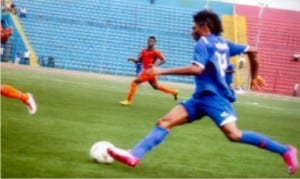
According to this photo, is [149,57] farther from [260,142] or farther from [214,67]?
[214,67]

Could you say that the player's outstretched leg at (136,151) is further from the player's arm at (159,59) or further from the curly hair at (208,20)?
the player's arm at (159,59)

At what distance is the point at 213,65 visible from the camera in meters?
6.67

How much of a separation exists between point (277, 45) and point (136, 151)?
33724 millimetres

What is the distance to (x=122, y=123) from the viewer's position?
1134 cm

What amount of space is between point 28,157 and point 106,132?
319 cm

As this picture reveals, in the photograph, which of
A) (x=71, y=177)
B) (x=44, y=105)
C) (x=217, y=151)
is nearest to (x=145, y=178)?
(x=71, y=177)

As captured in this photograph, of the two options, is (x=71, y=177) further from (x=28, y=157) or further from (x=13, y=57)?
(x=13, y=57)

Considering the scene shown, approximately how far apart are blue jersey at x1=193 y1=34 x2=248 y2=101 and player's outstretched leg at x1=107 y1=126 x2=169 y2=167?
1.91 ft

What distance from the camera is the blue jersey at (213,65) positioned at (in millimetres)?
6561

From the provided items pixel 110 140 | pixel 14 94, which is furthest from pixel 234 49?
pixel 14 94

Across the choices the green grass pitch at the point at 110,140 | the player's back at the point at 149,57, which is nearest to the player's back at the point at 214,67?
the green grass pitch at the point at 110,140

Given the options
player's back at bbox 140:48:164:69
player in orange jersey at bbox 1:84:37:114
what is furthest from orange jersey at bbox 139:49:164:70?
player in orange jersey at bbox 1:84:37:114

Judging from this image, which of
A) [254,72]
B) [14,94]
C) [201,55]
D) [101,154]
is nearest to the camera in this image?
[201,55]

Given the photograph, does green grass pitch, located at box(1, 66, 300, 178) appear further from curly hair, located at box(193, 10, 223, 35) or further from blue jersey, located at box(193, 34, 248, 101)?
curly hair, located at box(193, 10, 223, 35)
